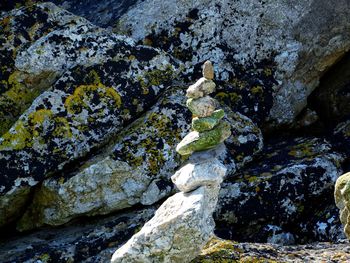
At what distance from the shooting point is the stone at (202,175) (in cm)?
799

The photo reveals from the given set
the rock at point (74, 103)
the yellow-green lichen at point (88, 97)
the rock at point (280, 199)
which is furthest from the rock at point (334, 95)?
the yellow-green lichen at point (88, 97)

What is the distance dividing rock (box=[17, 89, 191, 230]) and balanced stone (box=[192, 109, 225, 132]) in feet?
8.82

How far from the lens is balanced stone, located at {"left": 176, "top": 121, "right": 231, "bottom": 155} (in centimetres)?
810

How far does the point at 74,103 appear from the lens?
34.9 ft

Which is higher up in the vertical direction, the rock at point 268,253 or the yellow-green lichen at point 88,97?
the yellow-green lichen at point 88,97

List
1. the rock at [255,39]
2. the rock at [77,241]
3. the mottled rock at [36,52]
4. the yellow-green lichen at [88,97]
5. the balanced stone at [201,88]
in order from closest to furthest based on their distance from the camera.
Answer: the balanced stone at [201,88], the rock at [77,241], the yellow-green lichen at [88,97], the mottled rock at [36,52], the rock at [255,39]

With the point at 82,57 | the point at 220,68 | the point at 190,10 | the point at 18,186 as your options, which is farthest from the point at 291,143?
the point at 18,186

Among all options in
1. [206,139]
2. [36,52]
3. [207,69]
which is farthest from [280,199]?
[36,52]

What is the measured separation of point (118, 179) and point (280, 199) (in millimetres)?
2534

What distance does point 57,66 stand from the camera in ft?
36.1

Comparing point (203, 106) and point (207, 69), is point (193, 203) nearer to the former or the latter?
point (203, 106)

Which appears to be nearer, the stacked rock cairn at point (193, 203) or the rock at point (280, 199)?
the stacked rock cairn at point (193, 203)

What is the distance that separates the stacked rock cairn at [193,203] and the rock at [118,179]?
7.98 feet

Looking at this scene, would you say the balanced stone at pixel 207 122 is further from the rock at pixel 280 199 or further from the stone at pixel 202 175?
the rock at pixel 280 199
